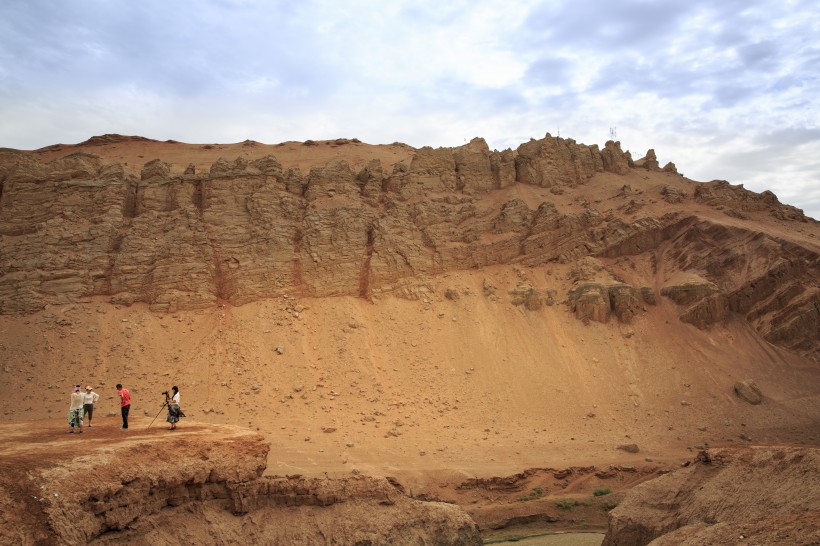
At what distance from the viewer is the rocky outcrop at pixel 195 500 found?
8430 mm

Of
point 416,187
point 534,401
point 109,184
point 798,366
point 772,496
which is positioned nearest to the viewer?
point 772,496

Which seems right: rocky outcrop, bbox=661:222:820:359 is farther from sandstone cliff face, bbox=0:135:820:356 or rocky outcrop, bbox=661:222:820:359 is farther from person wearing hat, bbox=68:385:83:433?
person wearing hat, bbox=68:385:83:433

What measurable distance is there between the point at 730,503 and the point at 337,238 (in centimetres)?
2212

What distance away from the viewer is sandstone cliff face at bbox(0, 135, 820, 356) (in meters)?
27.3

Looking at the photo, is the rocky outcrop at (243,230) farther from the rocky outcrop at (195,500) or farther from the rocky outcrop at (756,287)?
the rocky outcrop at (195,500)

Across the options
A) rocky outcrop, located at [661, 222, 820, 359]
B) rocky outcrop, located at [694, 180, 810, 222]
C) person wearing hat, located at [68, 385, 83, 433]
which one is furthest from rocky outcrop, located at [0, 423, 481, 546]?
rocky outcrop, located at [694, 180, 810, 222]

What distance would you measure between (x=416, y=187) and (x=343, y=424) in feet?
48.4

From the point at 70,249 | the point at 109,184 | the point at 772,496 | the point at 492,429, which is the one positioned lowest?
the point at 492,429

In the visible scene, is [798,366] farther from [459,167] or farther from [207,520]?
[207,520]

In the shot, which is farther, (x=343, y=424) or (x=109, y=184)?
(x=109, y=184)

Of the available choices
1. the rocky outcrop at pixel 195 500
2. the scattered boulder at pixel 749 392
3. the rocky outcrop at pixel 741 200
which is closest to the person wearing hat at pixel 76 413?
the rocky outcrop at pixel 195 500

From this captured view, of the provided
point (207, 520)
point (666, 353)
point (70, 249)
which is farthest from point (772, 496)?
point (70, 249)

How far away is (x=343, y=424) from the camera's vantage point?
2195 cm

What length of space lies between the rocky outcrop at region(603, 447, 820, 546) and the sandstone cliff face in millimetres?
17486
